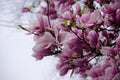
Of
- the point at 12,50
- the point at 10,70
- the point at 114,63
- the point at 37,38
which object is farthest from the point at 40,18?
the point at 12,50

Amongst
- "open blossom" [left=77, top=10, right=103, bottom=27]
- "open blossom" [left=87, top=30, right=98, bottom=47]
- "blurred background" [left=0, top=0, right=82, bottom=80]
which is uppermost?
"open blossom" [left=77, top=10, right=103, bottom=27]

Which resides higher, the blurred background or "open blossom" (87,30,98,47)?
"open blossom" (87,30,98,47)

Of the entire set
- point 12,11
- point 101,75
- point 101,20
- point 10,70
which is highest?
point 101,20

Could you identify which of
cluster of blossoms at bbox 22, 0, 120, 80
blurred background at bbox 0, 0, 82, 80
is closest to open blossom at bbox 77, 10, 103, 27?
cluster of blossoms at bbox 22, 0, 120, 80

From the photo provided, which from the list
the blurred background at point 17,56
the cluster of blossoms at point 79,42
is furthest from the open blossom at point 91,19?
the blurred background at point 17,56

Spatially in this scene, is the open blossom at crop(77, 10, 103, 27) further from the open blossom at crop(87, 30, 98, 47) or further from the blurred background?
the blurred background

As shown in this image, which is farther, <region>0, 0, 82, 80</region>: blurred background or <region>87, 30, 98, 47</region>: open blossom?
<region>0, 0, 82, 80</region>: blurred background

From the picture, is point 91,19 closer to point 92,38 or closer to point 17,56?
point 92,38

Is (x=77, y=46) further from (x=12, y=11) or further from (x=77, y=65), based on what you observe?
(x=12, y=11)
